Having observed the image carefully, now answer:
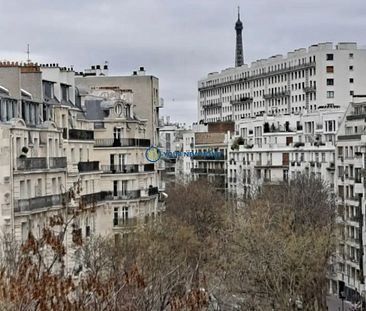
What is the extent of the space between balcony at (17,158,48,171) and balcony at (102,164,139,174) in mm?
18621

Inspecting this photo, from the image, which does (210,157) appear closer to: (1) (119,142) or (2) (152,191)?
(2) (152,191)

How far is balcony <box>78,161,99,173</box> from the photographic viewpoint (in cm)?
6888

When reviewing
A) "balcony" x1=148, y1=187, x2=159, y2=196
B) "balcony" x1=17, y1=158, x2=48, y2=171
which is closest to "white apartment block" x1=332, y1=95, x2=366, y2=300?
"balcony" x1=148, y1=187, x2=159, y2=196

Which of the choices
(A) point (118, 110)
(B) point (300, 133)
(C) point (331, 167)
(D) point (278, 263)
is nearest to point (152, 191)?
(A) point (118, 110)

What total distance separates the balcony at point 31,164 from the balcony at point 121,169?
61.1 feet

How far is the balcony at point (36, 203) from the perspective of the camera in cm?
5500

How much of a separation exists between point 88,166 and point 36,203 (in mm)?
13486

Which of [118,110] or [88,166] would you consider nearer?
[88,166]

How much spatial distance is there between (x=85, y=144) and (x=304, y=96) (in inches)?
3591

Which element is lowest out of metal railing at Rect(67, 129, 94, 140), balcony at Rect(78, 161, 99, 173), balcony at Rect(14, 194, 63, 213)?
balcony at Rect(14, 194, 63, 213)

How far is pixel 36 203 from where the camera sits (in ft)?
188

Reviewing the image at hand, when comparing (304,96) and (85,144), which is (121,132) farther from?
(304,96)

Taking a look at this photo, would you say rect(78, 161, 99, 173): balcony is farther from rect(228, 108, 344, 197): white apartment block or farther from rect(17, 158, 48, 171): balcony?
rect(228, 108, 344, 197): white apartment block

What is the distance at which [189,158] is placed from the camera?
5684 inches
